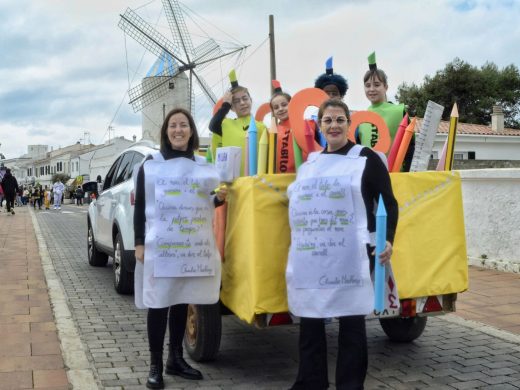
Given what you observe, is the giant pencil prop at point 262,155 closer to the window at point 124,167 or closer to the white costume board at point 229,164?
the white costume board at point 229,164

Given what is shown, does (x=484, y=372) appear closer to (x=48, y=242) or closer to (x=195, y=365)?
(x=195, y=365)

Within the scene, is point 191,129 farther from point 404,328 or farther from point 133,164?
point 133,164

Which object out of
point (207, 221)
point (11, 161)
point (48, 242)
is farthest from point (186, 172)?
point (11, 161)

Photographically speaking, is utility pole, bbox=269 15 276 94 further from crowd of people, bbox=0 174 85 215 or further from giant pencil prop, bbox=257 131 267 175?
giant pencil prop, bbox=257 131 267 175

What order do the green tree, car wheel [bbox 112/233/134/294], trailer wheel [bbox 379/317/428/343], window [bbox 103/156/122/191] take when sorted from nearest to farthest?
1. trailer wheel [bbox 379/317/428/343]
2. car wheel [bbox 112/233/134/294]
3. window [bbox 103/156/122/191]
4. the green tree

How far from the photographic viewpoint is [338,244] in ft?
11.9

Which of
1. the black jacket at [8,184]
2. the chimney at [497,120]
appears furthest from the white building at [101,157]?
the black jacket at [8,184]

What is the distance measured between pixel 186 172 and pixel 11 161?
163 meters

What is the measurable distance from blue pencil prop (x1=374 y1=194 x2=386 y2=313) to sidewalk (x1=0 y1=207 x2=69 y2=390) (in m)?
2.33

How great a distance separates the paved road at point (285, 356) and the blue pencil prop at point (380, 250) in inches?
43.7

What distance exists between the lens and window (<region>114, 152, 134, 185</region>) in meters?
8.07

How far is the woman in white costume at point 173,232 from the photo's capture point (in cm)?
417

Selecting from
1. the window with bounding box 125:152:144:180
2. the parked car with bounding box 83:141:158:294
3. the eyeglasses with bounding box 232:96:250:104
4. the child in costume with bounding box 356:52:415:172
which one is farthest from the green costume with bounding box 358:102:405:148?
the window with bounding box 125:152:144:180

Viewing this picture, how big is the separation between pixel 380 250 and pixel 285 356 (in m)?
1.98
